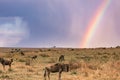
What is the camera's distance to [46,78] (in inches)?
878

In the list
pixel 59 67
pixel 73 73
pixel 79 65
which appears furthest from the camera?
pixel 79 65

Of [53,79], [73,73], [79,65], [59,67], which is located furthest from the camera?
[79,65]

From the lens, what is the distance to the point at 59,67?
2077cm

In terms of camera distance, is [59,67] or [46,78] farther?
[46,78]

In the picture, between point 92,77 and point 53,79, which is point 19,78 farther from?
point 92,77

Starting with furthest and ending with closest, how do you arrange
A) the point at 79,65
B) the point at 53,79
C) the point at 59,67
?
1. the point at 79,65
2. the point at 53,79
3. the point at 59,67

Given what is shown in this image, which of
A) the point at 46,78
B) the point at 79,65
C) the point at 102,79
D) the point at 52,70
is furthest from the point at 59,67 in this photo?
the point at 79,65

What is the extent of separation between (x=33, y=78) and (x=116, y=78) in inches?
242

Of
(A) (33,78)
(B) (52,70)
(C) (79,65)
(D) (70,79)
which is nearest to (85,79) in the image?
(D) (70,79)

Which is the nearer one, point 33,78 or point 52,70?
point 52,70

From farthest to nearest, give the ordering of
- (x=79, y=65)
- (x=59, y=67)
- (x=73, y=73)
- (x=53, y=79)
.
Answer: (x=79, y=65), (x=73, y=73), (x=53, y=79), (x=59, y=67)

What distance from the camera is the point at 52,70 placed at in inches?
821

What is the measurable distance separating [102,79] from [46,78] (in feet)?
13.5

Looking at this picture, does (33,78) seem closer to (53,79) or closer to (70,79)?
(53,79)
